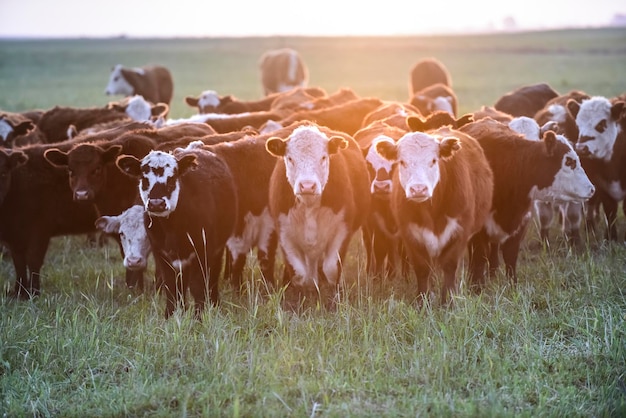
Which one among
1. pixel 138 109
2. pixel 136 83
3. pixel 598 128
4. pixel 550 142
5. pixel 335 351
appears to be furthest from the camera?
pixel 136 83

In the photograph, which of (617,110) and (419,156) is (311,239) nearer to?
(419,156)

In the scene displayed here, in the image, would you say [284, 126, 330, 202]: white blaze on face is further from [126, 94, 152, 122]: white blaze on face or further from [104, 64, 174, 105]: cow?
[104, 64, 174, 105]: cow

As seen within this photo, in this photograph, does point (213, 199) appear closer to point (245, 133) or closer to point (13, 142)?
point (245, 133)

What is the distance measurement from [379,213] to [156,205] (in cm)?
217

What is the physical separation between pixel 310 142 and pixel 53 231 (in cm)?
273

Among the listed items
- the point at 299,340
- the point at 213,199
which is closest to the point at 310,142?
the point at 213,199

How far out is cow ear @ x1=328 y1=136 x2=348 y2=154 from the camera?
6.41 m

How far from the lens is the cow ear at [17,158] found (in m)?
7.41

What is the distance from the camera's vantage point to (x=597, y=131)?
8.57 metres

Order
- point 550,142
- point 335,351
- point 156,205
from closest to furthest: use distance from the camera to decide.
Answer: point 335,351
point 156,205
point 550,142

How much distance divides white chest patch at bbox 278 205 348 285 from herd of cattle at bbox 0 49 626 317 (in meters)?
0.01

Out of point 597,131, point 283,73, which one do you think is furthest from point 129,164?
point 283,73

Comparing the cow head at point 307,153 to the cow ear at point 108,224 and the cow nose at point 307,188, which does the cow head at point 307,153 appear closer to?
the cow nose at point 307,188

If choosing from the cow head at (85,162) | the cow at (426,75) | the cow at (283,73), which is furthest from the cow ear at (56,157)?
the cow at (283,73)
